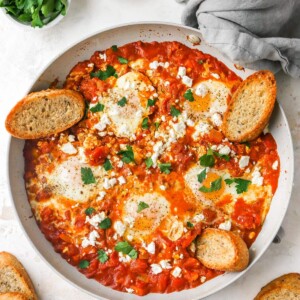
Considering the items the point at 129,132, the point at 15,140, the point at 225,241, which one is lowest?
the point at 225,241

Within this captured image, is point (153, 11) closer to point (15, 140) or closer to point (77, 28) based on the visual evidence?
point (77, 28)

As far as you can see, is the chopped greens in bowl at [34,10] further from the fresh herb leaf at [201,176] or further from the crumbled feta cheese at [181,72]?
the fresh herb leaf at [201,176]

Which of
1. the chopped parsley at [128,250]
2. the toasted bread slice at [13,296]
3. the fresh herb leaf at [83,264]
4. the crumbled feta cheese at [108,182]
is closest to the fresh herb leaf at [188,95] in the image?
Result: the crumbled feta cheese at [108,182]

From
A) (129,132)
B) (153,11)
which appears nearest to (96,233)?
(129,132)

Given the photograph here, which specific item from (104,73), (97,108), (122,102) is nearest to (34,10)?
(104,73)

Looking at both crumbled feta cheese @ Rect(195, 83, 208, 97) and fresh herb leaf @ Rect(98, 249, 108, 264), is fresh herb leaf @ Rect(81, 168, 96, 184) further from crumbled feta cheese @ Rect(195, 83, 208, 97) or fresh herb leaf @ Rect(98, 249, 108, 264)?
crumbled feta cheese @ Rect(195, 83, 208, 97)

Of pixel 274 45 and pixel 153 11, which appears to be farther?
pixel 153 11

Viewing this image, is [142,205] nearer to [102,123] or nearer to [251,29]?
[102,123]
